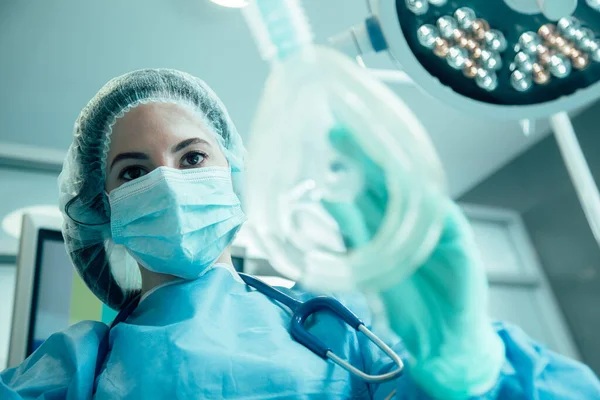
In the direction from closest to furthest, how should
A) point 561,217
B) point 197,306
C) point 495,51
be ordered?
point 495,51, point 197,306, point 561,217

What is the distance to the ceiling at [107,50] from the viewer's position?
58.9 inches

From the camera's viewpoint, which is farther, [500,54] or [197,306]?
[197,306]

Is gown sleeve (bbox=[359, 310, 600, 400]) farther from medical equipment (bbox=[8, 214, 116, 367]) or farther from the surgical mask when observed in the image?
medical equipment (bbox=[8, 214, 116, 367])

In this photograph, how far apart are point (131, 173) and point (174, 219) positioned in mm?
152

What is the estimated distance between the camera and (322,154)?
1.69 ft

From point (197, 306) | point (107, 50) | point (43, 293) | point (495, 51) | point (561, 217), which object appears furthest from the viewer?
point (561, 217)

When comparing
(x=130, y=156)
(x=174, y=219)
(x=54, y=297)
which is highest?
(x=130, y=156)

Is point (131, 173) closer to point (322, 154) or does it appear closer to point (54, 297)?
point (322, 154)

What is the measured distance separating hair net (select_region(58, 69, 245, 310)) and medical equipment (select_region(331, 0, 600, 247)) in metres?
0.52

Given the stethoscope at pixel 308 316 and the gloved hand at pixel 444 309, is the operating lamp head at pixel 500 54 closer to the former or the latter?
the gloved hand at pixel 444 309

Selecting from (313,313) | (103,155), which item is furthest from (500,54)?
(103,155)

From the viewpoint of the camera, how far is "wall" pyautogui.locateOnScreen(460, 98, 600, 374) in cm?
236

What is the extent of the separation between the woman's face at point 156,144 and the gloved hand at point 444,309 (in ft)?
1.64

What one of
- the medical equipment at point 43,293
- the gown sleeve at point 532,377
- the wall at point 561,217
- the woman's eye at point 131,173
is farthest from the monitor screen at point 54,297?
the wall at point 561,217
